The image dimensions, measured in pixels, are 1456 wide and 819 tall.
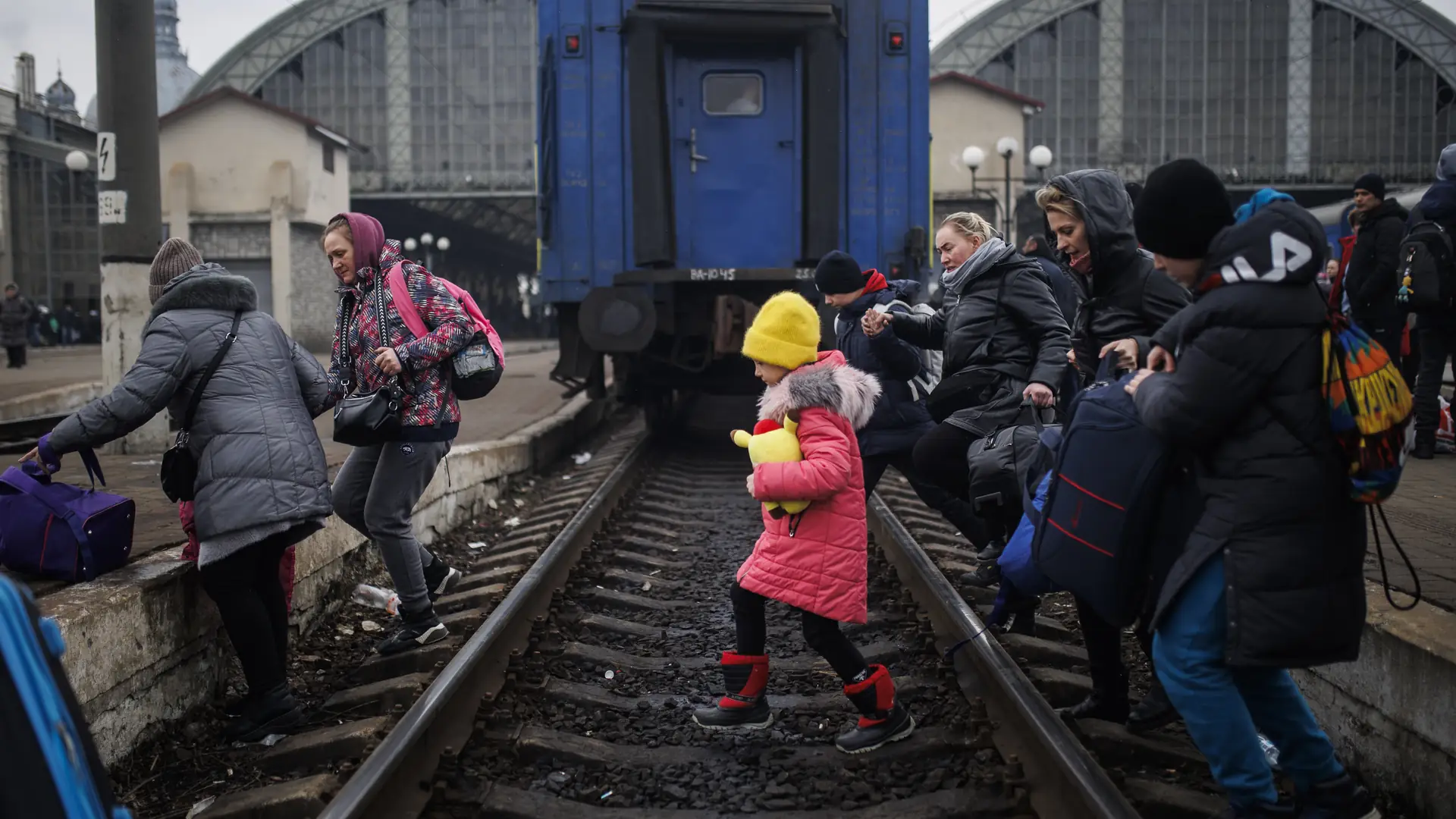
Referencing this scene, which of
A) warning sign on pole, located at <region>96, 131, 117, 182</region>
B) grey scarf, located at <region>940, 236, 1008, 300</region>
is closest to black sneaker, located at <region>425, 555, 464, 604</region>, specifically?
grey scarf, located at <region>940, 236, 1008, 300</region>

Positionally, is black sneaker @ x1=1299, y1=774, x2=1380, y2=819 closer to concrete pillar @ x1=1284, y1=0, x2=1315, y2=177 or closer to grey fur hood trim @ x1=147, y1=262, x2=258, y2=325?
grey fur hood trim @ x1=147, y1=262, x2=258, y2=325

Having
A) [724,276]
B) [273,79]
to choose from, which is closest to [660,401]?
[724,276]

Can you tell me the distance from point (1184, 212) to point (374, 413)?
2868mm

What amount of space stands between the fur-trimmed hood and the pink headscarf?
1761mm

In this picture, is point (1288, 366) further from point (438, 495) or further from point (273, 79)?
point (273, 79)

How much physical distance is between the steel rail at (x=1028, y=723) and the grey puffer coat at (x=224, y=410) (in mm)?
2256

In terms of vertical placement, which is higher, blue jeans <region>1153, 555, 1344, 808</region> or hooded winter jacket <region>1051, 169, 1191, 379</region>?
hooded winter jacket <region>1051, 169, 1191, 379</region>

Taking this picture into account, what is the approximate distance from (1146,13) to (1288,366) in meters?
41.3

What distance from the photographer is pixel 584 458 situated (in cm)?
1102

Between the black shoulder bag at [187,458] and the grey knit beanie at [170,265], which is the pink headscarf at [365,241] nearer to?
the grey knit beanie at [170,265]

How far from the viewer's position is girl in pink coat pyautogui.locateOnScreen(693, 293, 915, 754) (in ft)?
11.9

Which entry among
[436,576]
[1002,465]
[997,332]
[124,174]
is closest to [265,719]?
[436,576]

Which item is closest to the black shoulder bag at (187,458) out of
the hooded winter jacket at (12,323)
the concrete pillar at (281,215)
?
the hooded winter jacket at (12,323)

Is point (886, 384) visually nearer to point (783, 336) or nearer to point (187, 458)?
point (783, 336)
